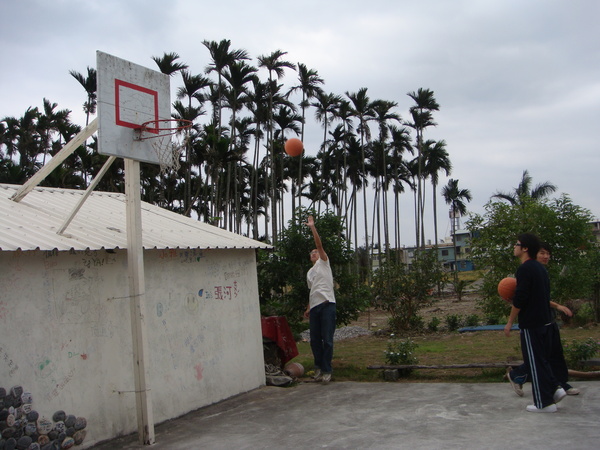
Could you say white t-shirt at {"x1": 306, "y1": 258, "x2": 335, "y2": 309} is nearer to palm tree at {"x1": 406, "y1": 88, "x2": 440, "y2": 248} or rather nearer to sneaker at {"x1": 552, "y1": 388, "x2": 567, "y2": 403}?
sneaker at {"x1": 552, "y1": 388, "x2": 567, "y2": 403}

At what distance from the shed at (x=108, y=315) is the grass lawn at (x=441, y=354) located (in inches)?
79.3

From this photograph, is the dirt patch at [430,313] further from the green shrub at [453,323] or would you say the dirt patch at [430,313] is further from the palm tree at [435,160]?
the palm tree at [435,160]

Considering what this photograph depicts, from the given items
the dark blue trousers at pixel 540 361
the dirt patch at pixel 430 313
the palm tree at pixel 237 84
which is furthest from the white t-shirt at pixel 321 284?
the palm tree at pixel 237 84

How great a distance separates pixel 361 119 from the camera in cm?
4159

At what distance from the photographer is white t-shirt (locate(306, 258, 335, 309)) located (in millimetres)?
8258

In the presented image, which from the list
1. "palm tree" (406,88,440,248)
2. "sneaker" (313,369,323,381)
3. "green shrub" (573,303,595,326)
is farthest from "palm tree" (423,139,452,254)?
"sneaker" (313,369,323,381)

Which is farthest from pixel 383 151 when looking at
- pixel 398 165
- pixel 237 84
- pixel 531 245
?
pixel 531 245

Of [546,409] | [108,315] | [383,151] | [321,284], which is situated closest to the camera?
[546,409]

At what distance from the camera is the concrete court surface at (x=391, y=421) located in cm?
492

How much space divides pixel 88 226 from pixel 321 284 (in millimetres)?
3448

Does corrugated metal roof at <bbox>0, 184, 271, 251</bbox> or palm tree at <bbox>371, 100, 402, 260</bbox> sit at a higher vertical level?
palm tree at <bbox>371, 100, 402, 260</bbox>

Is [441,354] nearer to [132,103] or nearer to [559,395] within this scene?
[559,395]

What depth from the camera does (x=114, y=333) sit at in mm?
5910

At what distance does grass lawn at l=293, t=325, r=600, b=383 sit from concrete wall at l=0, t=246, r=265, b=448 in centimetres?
207
